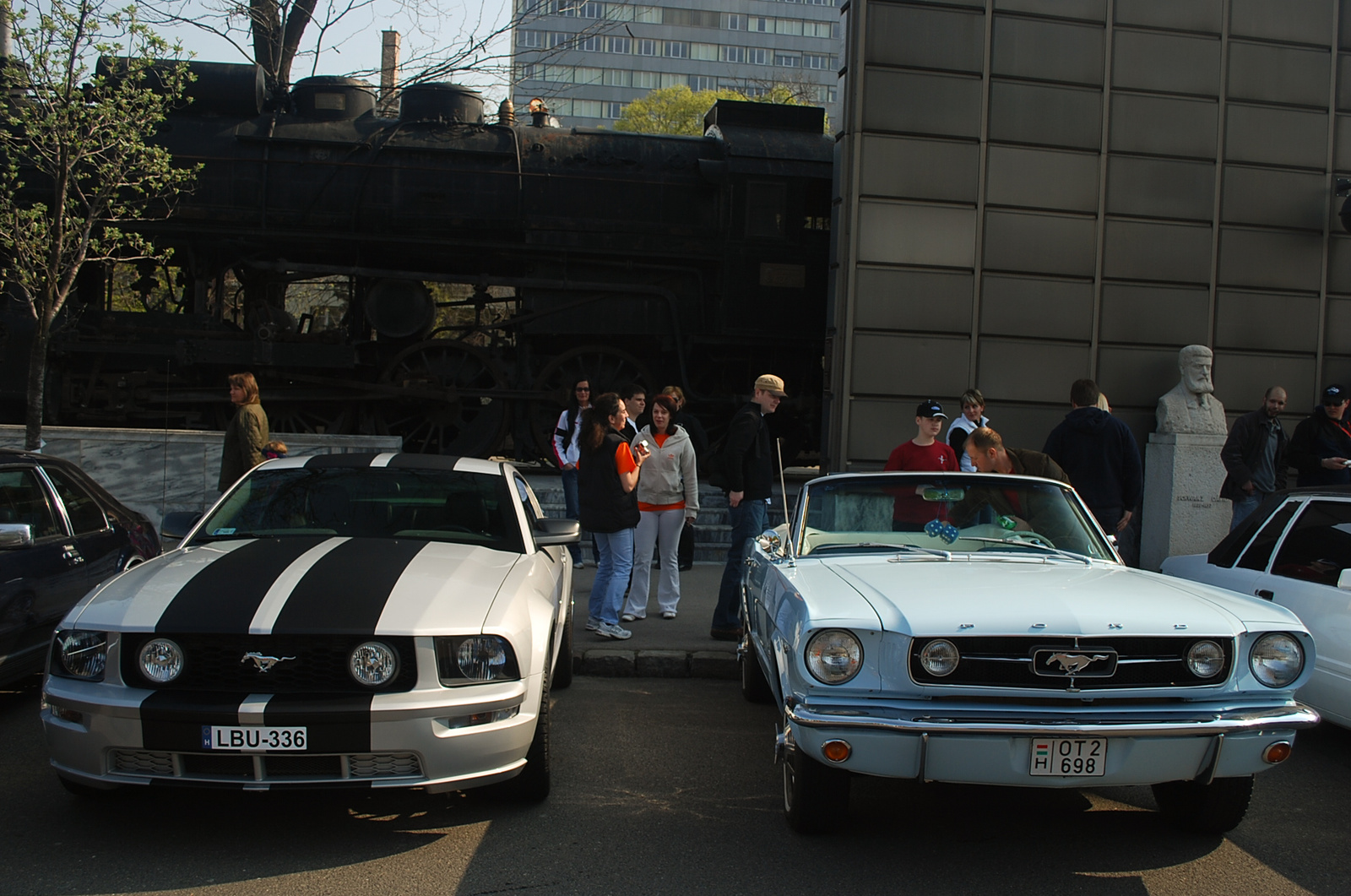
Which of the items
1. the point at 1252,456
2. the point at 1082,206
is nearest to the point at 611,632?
the point at 1252,456

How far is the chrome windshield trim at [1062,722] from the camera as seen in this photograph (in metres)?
2.99

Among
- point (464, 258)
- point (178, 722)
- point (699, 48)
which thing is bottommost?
point (178, 722)

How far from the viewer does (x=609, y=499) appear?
20.6 ft

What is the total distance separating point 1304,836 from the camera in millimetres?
3596

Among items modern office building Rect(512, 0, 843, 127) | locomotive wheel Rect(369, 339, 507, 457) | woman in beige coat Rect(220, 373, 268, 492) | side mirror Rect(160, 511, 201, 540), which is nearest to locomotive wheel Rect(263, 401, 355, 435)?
locomotive wheel Rect(369, 339, 507, 457)

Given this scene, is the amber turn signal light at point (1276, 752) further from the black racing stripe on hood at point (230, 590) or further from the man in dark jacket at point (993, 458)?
the black racing stripe on hood at point (230, 590)

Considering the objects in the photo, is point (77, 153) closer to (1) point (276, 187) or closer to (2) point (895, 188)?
(1) point (276, 187)

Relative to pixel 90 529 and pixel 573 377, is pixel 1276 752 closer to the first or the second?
pixel 90 529

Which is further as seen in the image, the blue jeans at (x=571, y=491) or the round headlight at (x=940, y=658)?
the blue jeans at (x=571, y=491)

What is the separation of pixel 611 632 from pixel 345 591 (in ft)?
9.88

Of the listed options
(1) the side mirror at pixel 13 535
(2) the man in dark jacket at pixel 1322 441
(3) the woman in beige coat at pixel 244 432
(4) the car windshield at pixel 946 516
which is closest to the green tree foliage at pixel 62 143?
(3) the woman in beige coat at pixel 244 432

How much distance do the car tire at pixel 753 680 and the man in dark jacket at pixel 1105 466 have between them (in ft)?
8.44

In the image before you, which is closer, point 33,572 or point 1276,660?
point 1276,660

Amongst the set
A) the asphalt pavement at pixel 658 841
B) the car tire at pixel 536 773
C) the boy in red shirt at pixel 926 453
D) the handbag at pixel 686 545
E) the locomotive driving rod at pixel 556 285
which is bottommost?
the asphalt pavement at pixel 658 841
